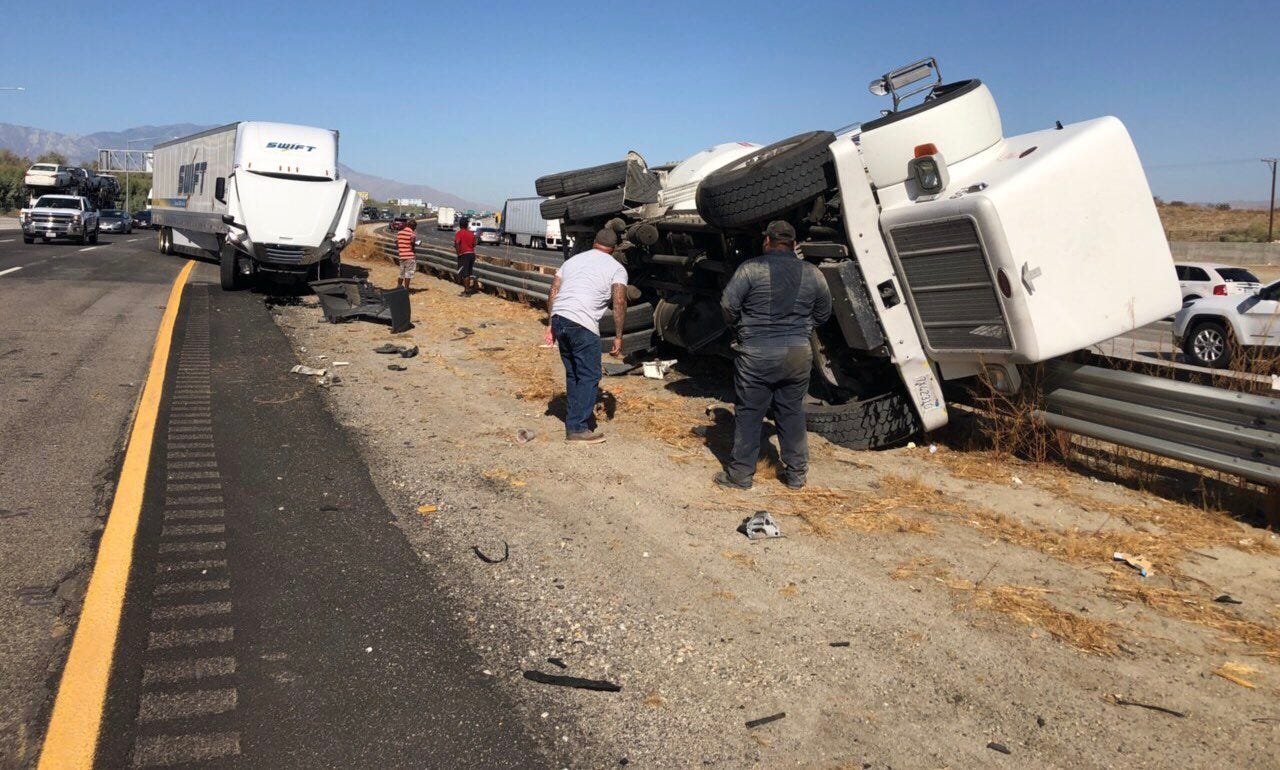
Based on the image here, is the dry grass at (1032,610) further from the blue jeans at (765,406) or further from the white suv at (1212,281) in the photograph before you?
the white suv at (1212,281)

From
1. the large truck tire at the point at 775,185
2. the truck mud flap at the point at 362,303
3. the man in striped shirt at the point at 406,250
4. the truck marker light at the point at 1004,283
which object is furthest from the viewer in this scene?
the man in striped shirt at the point at 406,250

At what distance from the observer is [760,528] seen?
16.5 feet

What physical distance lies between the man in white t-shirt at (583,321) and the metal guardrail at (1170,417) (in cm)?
319

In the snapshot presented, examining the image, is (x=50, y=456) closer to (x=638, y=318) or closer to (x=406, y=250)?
(x=638, y=318)

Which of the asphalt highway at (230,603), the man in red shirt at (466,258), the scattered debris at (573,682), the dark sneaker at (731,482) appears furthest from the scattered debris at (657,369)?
the man in red shirt at (466,258)

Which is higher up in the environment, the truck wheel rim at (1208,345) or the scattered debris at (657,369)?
the truck wheel rim at (1208,345)

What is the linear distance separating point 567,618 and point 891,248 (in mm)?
3690

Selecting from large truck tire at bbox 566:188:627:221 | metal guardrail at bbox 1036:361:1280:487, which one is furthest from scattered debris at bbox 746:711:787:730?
large truck tire at bbox 566:188:627:221

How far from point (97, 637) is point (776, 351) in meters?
3.91

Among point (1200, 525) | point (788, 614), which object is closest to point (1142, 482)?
point (1200, 525)

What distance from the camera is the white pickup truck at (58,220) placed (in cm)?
3394

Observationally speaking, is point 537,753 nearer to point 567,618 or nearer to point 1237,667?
point 567,618

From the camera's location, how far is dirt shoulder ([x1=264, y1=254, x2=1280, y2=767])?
3.21 m

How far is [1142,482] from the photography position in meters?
6.01
